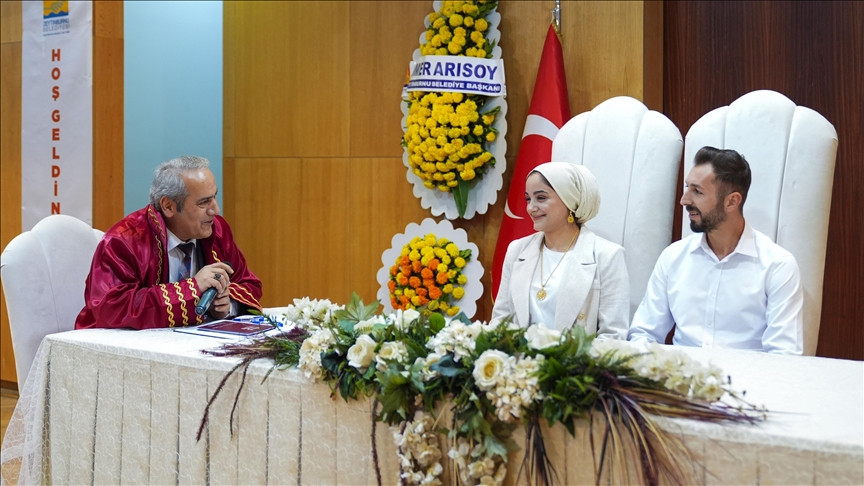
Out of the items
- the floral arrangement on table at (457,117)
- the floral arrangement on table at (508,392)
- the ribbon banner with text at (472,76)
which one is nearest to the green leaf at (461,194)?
the floral arrangement on table at (457,117)

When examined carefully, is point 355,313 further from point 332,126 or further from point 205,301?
point 332,126

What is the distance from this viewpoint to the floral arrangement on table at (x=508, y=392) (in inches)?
68.9

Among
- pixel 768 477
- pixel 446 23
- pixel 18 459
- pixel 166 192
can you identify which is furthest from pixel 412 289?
pixel 768 477

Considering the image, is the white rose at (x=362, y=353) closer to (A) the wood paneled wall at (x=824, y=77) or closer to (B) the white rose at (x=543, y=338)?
(B) the white rose at (x=543, y=338)

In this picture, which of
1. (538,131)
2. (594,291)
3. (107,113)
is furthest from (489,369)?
(107,113)

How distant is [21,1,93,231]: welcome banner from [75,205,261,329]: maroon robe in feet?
7.57

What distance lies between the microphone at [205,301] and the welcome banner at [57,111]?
8.26 feet

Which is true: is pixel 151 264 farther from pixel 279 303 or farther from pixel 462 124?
pixel 279 303

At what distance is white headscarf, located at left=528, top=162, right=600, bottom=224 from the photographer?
3342 millimetres

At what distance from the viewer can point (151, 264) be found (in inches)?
123

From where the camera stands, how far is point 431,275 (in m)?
5.14

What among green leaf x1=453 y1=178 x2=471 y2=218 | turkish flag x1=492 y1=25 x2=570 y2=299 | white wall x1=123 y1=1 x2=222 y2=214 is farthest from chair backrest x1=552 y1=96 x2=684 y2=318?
white wall x1=123 y1=1 x2=222 y2=214

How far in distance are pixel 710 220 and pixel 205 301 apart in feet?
5.84

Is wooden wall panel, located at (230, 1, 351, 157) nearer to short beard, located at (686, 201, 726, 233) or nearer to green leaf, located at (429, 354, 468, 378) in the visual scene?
short beard, located at (686, 201, 726, 233)
